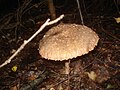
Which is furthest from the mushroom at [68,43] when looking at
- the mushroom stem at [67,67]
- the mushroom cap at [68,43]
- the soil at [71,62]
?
the soil at [71,62]

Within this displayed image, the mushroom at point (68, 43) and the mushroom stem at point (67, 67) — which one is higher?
the mushroom at point (68, 43)

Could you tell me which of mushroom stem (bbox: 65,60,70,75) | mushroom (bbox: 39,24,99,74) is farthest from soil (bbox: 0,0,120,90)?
mushroom (bbox: 39,24,99,74)

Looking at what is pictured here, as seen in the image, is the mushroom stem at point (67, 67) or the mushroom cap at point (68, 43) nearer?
the mushroom cap at point (68, 43)

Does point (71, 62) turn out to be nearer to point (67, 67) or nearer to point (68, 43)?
point (67, 67)

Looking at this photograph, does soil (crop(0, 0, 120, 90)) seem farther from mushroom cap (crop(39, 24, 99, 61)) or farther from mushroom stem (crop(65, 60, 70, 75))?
mushroom cap (crop(39, 24, 99, 61))

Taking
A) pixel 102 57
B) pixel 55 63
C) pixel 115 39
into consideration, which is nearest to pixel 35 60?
pixel 55 63

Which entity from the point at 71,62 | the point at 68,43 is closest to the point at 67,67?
the point at 71,62

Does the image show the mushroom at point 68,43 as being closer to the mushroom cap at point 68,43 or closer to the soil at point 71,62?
the mushroom cap at point 68,43
